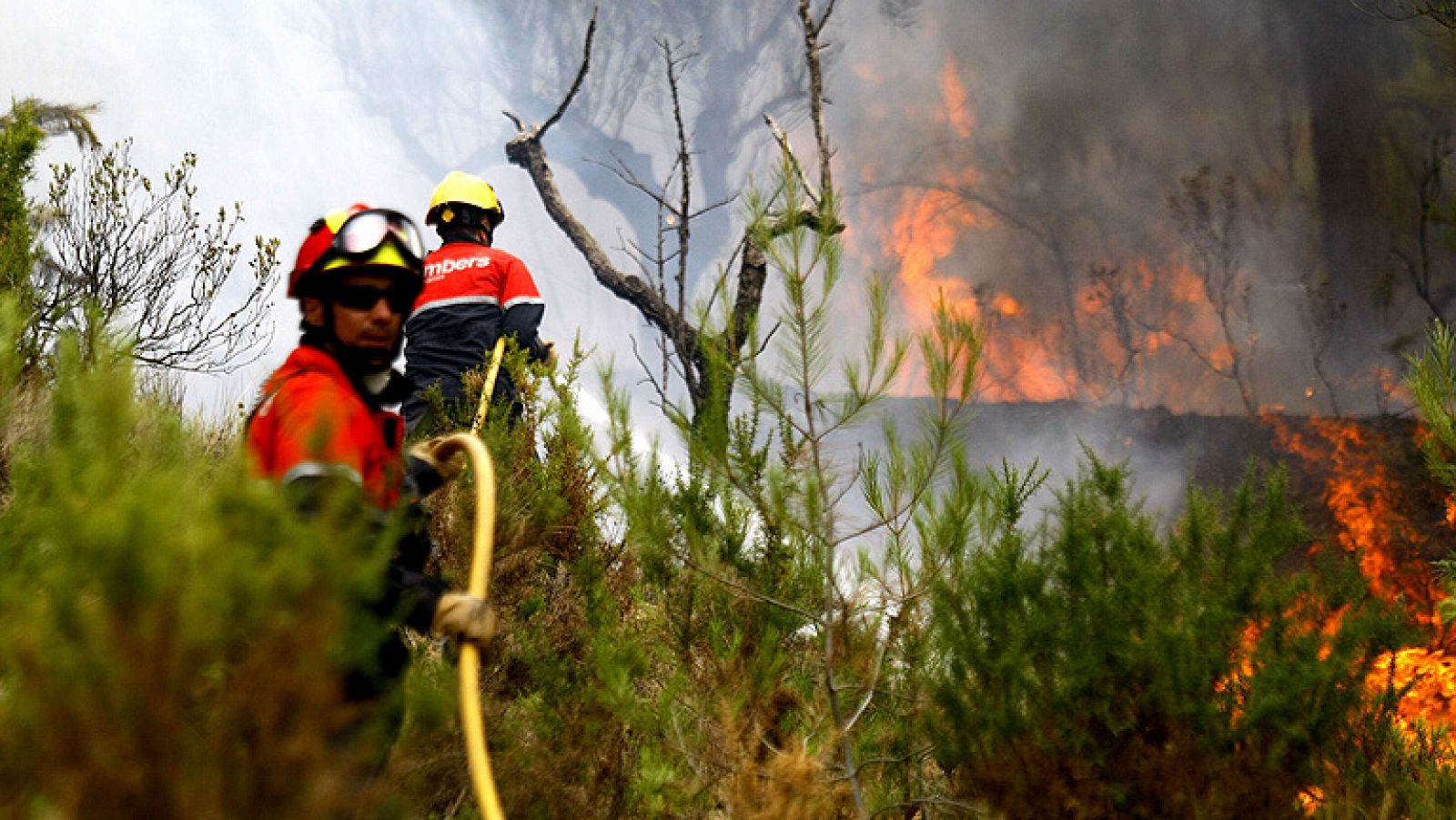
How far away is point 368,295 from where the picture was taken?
7.29ft

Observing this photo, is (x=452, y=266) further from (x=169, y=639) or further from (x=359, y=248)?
(x=169, y=639)

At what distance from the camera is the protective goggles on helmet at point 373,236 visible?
219 centimetres

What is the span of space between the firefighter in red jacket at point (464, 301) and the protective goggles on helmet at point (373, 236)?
11.0 ft

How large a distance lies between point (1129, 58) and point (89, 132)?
19208mm

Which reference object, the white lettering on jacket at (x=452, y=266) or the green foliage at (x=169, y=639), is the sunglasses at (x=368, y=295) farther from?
the white lettering on jacket at (x=452, y=266)

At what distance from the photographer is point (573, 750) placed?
10.4ft

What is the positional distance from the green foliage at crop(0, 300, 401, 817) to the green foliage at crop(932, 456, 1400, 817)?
2062 mm

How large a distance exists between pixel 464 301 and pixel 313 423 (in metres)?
4.05

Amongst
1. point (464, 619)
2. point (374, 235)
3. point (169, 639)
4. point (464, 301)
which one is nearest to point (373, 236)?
point (374, 235)

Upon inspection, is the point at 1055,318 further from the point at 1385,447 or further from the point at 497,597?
the point at 497,597

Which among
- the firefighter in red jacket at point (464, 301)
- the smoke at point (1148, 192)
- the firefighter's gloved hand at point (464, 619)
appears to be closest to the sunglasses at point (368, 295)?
the firefighter's gloved hand at point (464, 619)

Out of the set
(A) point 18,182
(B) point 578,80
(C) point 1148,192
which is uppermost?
(C) point 1148,192

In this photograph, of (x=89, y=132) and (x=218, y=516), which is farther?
(x=89, y=132)

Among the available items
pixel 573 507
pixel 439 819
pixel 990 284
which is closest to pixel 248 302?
pixel 573 507
